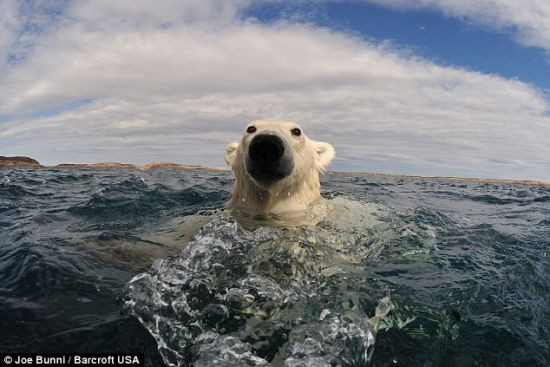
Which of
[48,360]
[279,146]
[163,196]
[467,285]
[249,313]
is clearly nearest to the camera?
[48,360]

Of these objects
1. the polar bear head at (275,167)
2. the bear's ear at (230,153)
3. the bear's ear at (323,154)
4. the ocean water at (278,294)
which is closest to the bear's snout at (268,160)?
the polar bear head at (275,167)

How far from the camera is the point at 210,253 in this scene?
4922mm

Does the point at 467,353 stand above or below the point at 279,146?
below

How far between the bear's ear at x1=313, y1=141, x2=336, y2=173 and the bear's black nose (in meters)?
1.71

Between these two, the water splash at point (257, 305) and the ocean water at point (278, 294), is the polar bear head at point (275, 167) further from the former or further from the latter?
the water splash at point (257, 305)

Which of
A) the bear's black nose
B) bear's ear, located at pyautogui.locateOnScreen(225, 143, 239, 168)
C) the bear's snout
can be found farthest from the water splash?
bear's ear, located at pyautogui.locateOnScreen(225, 143, 239, 168)

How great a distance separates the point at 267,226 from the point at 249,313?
2.33 metres

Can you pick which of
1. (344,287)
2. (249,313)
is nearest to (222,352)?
(249,313)

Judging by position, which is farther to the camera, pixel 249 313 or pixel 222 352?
pixel 249 313

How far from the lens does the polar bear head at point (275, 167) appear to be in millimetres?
5449

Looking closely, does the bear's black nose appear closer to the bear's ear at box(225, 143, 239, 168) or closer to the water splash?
the water splash

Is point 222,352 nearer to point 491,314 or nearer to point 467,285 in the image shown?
point 491,314

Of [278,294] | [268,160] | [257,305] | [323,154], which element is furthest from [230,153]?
[257,305]

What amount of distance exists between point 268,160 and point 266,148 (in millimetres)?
192
